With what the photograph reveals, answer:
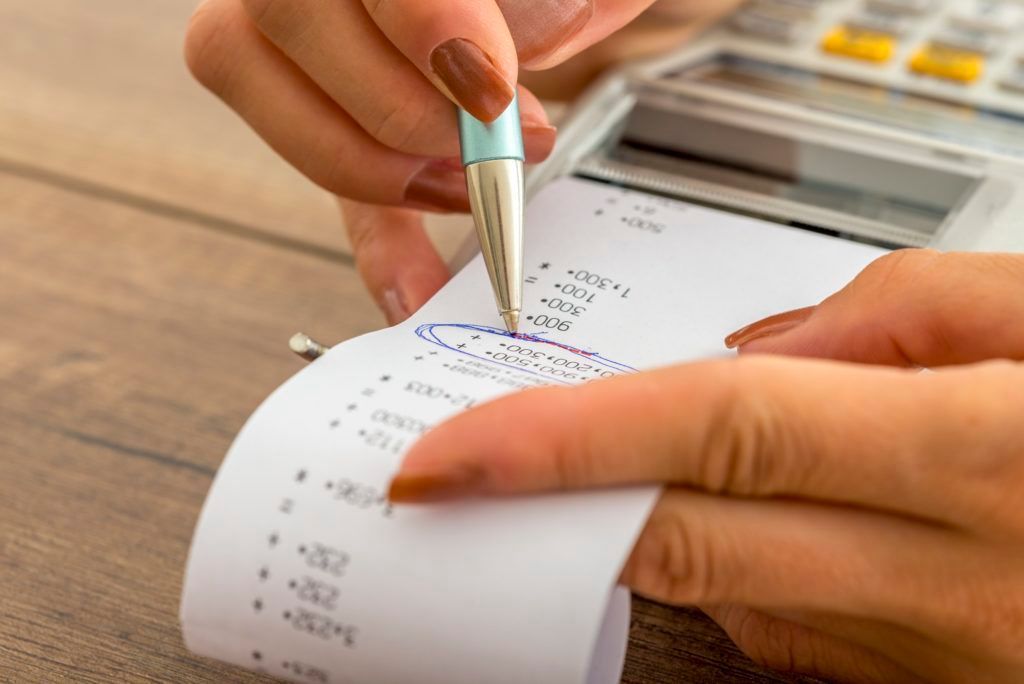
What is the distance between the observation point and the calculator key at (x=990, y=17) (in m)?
0.69

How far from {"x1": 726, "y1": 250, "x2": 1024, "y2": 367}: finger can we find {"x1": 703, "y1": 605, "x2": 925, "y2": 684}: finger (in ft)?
0.30

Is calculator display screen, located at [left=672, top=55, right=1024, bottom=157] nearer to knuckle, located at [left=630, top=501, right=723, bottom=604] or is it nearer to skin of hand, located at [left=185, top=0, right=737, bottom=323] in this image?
skin of hand, located at [left=185, top=0, right=737, bottom=323]

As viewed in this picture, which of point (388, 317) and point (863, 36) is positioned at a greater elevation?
point (863, 36)

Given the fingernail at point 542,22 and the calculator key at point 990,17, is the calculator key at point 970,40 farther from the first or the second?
the fingernail at point 542,22

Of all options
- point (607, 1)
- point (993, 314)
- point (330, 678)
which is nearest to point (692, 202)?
point (607, 1)

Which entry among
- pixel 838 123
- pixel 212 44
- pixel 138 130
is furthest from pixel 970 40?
pixel 138 130

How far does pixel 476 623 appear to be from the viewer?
0.98 feet

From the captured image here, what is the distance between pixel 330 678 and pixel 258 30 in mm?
331

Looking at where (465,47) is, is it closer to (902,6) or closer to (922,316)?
(922,316)

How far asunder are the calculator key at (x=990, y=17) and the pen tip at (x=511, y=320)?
0.43m

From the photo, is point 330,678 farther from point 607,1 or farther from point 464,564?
point 607,1

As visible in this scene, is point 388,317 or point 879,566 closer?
point 879,566

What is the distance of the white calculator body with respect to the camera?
0.54 meters

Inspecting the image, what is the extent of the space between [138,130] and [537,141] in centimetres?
39
